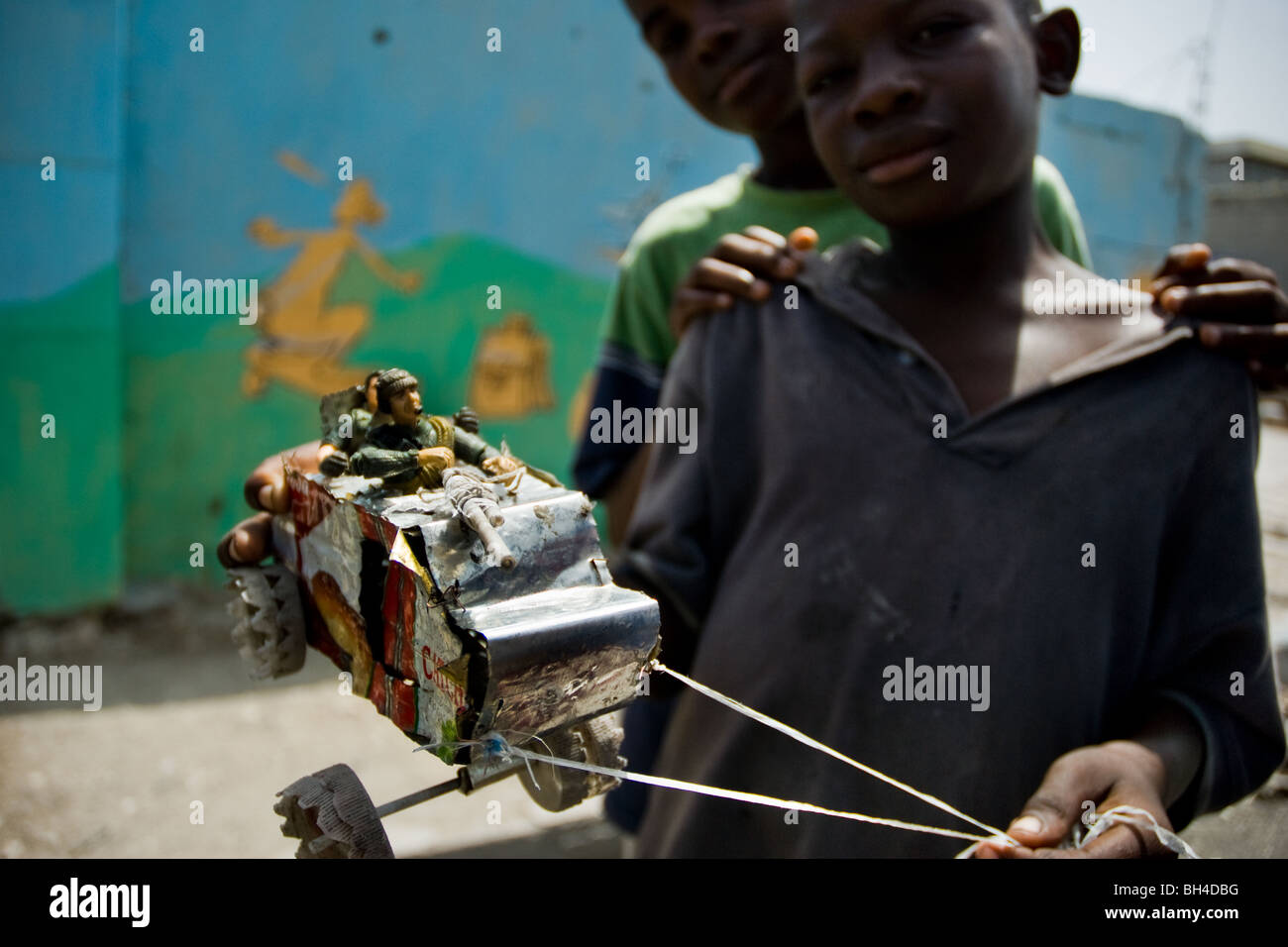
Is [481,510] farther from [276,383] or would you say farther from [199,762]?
[276,383]

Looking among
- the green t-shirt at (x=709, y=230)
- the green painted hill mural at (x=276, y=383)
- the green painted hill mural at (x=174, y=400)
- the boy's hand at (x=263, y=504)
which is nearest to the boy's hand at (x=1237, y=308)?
the green t-shirt at (x=709, y=230)

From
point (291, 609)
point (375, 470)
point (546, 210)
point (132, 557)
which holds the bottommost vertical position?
point (132, 557)

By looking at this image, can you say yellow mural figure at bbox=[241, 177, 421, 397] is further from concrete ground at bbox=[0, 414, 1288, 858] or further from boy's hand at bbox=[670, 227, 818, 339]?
boy's hand at bbox=[670, 227, 818, 339]

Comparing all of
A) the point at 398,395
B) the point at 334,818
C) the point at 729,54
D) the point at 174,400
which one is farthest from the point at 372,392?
the point at 174,400

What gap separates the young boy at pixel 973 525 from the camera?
145 centimetres

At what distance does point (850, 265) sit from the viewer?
1.74 m

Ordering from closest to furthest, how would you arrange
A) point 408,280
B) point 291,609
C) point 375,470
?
point 375,470 → point 291,609 → point 408,280

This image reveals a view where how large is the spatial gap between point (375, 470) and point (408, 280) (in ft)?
14.8

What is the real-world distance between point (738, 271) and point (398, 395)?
84cm

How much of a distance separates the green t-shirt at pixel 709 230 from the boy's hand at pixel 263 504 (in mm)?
1201

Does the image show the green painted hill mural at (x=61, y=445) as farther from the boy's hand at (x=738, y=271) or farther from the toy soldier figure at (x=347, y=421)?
the toy soldier figure at (x=347, y=421)
